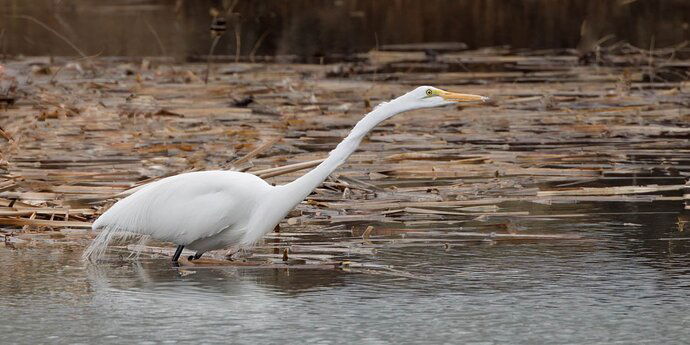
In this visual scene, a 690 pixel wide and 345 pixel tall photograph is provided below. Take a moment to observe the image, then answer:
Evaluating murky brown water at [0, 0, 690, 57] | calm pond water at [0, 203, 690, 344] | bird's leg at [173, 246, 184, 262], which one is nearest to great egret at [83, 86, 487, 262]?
bird's leg at [173, 246, 184, 262]

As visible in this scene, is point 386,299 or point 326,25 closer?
point 386,299

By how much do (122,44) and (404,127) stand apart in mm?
10724

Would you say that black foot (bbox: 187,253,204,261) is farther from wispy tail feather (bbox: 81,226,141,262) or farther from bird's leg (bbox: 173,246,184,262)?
wispy tail feather (bbox: 81,226,141,262)

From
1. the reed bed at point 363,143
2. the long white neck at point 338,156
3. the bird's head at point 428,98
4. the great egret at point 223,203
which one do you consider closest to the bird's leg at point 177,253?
the great egret at point 223,203

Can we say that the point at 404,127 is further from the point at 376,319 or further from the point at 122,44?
the point at 122,44

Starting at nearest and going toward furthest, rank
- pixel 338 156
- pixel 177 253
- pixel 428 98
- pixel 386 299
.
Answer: pixel 386 299 < pixel 338 156 < pixel 428 98 < pixel 177 253

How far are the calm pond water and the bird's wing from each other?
23 cm

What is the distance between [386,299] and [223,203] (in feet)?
3.70

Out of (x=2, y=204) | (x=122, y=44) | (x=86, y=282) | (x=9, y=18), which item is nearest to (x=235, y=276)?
(x=86, y=282)

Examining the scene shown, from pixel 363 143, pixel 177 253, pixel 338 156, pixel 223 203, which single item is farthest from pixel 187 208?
pixel 363 143

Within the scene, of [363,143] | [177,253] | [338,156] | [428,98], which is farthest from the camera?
[363,143]

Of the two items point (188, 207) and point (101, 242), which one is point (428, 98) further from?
point (101, 242)

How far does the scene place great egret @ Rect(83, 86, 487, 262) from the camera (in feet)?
23.6

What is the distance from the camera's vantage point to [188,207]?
7324 mm
